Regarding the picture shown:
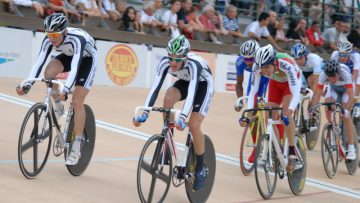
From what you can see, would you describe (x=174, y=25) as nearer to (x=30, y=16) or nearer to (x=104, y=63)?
(x=104, y=63)

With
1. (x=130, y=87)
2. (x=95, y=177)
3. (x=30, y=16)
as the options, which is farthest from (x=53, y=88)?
(x=130, y=87)

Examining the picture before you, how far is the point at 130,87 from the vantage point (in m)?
14.6

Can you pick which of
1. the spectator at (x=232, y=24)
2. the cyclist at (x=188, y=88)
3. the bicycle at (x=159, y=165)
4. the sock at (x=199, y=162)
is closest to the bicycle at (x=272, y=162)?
the sock at (x=199, y=162)

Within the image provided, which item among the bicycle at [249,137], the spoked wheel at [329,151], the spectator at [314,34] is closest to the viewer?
the bicycle at [249,137]

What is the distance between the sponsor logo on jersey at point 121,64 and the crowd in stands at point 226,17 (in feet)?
2.22

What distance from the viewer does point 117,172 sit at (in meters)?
7.49

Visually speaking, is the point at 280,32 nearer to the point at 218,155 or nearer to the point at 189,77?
the point at 218,155

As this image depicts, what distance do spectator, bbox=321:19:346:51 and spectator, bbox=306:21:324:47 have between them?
406 millimetres

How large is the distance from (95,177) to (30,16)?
701cm

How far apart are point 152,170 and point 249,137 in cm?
227

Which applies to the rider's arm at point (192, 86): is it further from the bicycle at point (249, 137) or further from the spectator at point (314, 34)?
the spectator at point (314, 34)

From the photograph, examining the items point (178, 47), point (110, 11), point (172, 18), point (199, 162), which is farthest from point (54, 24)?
point (172, 18)

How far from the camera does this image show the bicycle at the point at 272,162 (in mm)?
6941

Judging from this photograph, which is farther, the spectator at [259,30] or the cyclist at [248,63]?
the spectator at [259,30]
